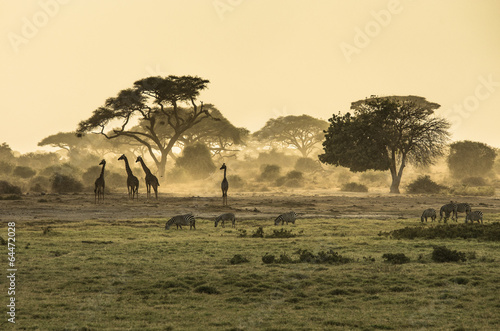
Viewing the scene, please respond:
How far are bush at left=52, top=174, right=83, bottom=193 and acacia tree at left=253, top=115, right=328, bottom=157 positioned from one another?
56.8m

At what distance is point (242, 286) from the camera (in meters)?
16.5

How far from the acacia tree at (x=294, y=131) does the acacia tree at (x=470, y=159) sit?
2796cm

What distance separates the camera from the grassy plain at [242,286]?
1292 cm

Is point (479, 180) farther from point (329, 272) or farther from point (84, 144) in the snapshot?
point (84, 144)

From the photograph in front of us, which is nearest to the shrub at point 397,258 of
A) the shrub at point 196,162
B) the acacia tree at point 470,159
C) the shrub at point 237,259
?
the shrub at point 237,259

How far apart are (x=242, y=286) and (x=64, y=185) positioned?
1814 inches

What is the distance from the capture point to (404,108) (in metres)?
61.0

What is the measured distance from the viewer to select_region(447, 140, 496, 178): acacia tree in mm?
86188

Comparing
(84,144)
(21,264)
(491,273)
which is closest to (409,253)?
(491,273)

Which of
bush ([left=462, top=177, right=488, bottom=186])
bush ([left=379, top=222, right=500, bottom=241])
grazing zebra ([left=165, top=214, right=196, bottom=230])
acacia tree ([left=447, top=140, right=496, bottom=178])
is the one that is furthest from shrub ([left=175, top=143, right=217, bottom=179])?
bush ([left=379, top=222, right=500, bottom=241])

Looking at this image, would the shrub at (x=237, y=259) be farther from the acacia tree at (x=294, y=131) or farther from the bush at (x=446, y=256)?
the acacia tree at (x=294, y=131)

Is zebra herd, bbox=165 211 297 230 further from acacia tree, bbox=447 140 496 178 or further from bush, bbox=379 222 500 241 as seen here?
acacia tree, bbox=447 140 496 178

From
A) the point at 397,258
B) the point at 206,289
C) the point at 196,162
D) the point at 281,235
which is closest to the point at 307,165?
the point at 196,162

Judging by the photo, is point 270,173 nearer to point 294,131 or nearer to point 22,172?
point 294,131
